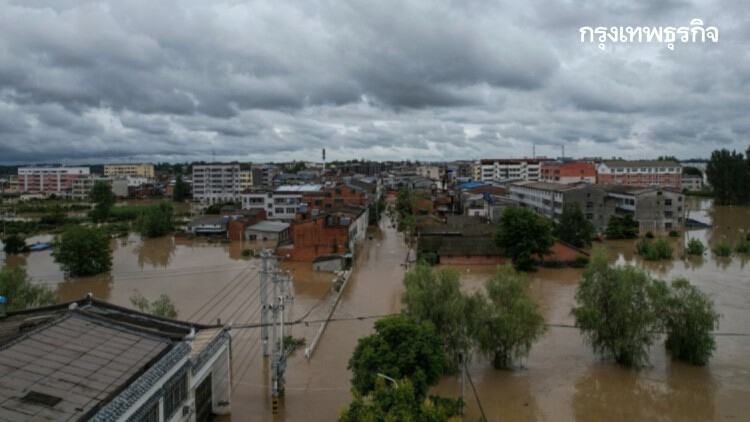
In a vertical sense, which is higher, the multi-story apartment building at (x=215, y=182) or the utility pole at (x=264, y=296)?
the multi-story apartment building at (x=215, y=182)

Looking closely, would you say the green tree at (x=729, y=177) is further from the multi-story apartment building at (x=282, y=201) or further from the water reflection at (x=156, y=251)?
the water reflection at (x=156, y=251)

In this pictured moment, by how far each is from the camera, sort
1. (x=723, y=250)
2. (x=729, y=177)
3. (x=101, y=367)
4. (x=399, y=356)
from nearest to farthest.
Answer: (x=101, y=367)
(x=399, y=356)
(x=723, y=250)
(x=729, y=177)

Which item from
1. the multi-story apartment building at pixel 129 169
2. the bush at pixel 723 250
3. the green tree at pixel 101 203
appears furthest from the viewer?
the multi-story apartment building at pixel 129 169

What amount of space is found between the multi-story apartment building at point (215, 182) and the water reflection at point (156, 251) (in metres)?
31.2

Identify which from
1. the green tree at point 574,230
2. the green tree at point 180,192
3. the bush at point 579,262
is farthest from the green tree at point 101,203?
the bush at point 579,262

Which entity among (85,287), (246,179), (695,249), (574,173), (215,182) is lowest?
(85,287)

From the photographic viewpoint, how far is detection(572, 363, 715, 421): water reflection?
1140cm

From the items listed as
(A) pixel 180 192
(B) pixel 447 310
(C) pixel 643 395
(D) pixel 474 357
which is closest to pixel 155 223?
(D) pixel 474 357

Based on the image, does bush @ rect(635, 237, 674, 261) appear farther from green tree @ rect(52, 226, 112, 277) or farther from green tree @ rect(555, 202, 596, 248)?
green tree @ rect(52, 226, 112, 277)

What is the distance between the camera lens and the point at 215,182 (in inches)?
2778

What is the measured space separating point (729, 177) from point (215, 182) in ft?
179

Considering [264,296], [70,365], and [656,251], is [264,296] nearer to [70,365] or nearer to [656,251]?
[70,365]

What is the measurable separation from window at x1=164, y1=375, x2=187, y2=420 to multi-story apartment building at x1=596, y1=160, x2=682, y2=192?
6146cm

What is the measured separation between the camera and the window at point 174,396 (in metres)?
8.66
